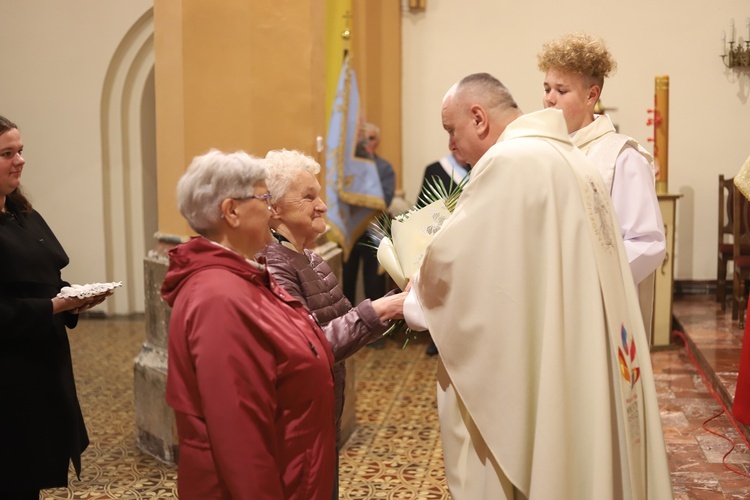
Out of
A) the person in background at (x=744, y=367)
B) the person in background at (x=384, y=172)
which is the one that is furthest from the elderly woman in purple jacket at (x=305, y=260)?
the person in background at (x=384, y=172)

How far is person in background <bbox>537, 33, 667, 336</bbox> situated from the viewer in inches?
122

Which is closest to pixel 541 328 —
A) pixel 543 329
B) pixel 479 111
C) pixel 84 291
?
pixel 543 329

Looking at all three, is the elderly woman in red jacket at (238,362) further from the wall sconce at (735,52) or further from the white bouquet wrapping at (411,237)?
the wall sconce at (735,52)

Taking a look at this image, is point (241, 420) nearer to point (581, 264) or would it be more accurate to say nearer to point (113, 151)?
point (581, 264)

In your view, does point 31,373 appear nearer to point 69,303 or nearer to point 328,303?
point 69,303

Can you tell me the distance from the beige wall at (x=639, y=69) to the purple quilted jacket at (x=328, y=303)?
6.47 meters

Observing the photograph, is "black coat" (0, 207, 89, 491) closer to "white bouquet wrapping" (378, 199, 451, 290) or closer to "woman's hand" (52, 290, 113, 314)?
"woman's hand" (52, 290, 113, 314)

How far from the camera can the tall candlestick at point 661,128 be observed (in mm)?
7527

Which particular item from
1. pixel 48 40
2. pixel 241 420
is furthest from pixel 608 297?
pixel 48 40

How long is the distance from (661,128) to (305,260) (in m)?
5.76

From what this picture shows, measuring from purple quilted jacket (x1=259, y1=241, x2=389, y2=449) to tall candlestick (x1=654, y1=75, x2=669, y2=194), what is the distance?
5.40 m

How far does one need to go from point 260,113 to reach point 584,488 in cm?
287

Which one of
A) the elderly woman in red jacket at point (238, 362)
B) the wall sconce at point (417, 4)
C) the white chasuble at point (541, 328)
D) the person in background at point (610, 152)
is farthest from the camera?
the wall sconce at point (417, 4)

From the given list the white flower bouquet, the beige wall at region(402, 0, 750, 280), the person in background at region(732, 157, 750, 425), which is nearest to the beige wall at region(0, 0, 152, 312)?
the beige wall at region(402, 0, 750, 280)
